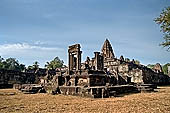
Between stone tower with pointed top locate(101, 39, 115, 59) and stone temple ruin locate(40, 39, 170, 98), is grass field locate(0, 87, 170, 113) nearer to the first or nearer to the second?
stone temple ruin locate(40, 39, 170, 98)

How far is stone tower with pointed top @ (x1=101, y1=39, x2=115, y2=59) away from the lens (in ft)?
155

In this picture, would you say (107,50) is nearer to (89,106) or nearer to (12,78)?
(12,78)

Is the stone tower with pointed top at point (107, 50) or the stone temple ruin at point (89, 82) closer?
the stone temple ruin at point (89, 82)

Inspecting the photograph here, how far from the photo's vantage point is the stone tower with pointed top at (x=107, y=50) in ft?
155

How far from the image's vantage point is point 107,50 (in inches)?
1874

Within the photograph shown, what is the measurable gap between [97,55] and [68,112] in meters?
19.2

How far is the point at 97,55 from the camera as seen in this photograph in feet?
83.0

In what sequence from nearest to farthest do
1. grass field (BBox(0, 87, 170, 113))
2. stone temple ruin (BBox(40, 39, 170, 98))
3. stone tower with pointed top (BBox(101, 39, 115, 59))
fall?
grass field (BBox(0, 87, 170, 113)), stone temple ruin (BBox(40, 39, 170, 98)), stone tower with pointed top (BBox(101, 39, 115, 59))

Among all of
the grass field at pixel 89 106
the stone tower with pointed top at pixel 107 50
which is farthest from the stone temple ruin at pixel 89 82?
the stone tower with pointed top at pixel 107 50

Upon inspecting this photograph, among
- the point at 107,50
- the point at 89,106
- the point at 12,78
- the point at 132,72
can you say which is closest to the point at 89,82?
the point at 89,106

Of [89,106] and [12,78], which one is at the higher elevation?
[12,78]

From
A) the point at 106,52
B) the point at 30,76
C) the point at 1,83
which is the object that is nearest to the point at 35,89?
the point at 1,83

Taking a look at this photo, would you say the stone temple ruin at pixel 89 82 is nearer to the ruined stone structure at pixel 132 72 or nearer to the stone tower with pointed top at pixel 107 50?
the ruined stone structure at pixel 132 72

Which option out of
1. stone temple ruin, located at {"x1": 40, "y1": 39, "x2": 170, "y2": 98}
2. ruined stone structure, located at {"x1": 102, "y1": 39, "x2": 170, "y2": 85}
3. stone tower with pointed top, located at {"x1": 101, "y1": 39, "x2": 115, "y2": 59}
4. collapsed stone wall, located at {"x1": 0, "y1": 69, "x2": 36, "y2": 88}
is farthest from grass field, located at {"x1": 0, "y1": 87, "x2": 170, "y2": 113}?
stone tower with pointed top, located at {"x1": 101, "y1": 39, "x2": 115, "y2": 59}
